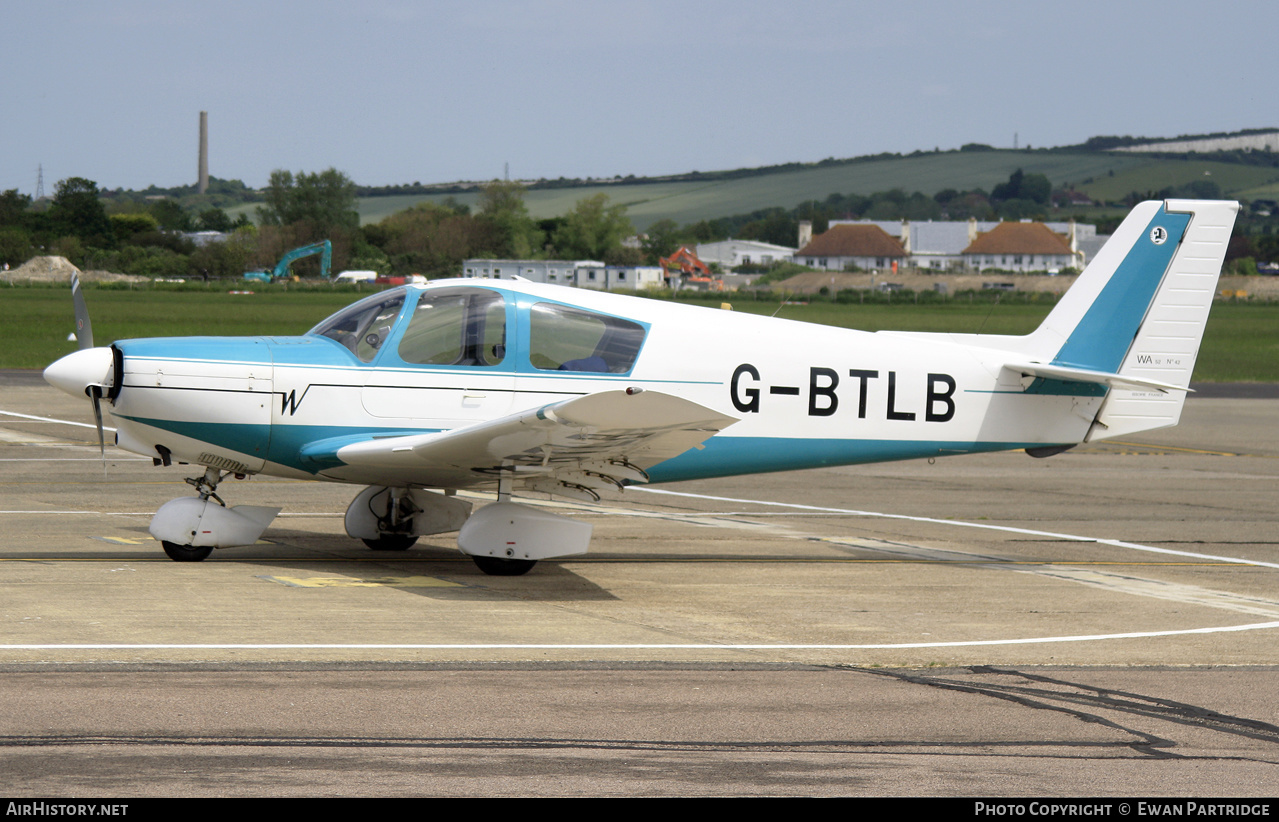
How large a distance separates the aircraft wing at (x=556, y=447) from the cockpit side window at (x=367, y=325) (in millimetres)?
783

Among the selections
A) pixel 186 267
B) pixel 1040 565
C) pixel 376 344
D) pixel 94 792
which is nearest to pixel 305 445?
pixel 376 344

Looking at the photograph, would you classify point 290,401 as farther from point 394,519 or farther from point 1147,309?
point 1147,309

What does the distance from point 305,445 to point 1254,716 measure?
23.1ft

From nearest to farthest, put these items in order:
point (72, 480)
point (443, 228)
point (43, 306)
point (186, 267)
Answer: point (72, 480)
point (43, 306)
point (186, 267)
point (443, 228)

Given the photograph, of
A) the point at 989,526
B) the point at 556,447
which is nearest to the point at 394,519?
the point at 556,447

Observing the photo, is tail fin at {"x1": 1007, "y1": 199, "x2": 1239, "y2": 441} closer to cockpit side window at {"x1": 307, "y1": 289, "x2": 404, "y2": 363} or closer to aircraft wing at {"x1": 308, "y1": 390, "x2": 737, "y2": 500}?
aircraft wing at {"x1": 308, "y1": 390, "x2": 737, "y2": 500}

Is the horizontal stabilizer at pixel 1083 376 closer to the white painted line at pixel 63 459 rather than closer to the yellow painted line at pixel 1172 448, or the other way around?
the yellow painted line at pixel 1172 448

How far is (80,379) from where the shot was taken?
9.90 metres

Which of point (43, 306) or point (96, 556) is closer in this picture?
point (96, 556)

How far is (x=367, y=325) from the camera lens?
10.6m

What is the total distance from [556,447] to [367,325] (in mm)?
2162

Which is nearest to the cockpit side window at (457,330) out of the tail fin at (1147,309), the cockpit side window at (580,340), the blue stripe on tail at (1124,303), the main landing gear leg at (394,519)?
the cockpit side window at (580,340)

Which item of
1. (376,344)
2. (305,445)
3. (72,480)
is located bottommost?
(72,480)

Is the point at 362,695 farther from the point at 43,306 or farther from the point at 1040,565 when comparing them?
A: the point at 43,306
